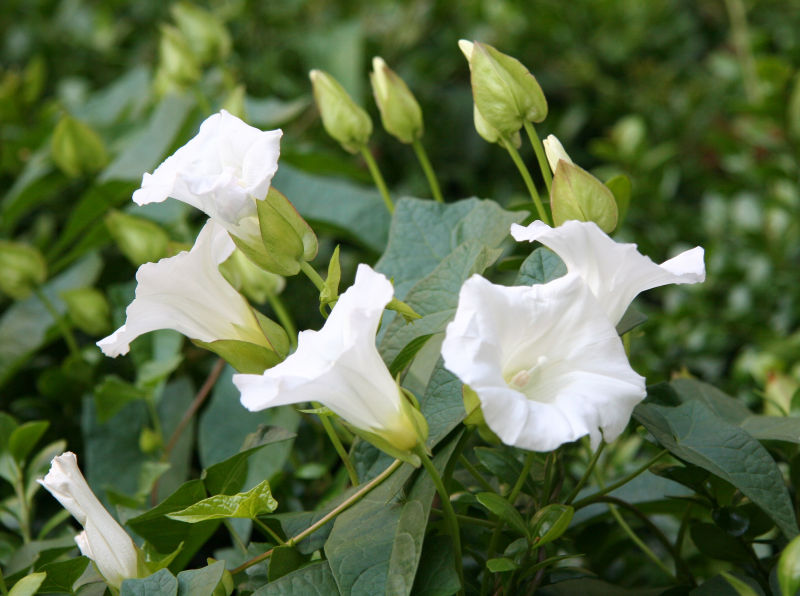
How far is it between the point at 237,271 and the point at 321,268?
437 millimetres

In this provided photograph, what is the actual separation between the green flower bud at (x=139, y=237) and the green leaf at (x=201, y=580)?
0.32m

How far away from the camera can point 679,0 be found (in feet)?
4.44

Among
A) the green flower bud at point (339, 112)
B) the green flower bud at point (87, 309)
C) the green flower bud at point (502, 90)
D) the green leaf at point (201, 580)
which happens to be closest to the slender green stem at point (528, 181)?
the green flower bud at point (502, 90)

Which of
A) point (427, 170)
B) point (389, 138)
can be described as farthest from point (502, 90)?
point (389, 138)

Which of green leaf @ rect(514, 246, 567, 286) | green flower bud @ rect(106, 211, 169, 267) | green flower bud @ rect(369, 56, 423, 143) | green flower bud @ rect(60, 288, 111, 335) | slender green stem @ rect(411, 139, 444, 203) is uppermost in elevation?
green flower bud @ rect(369, 56, 423, 143)

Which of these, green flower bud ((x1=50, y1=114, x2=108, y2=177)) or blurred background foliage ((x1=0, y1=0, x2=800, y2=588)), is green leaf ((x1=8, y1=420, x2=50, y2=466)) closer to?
blurred background foliage ((x1=0, y1=0, x2=800, y2=588))

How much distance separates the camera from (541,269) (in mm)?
380

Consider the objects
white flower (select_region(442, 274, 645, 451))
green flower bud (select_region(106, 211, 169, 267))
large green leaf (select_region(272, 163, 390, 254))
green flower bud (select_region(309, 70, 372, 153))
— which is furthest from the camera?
large green leaf (select_region(272, 163, 390, 254))

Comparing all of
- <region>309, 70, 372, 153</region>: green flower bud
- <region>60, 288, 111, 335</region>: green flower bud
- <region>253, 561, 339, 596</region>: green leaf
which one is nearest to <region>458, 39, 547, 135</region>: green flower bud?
<region>309, 70, 372, 153</region>: green flower bud

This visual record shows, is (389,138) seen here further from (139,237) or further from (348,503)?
(348,503)

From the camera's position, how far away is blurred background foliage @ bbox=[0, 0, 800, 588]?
70cm

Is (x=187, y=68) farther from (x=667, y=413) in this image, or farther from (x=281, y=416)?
(x=667, y=413)

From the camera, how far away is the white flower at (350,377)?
0.29 m

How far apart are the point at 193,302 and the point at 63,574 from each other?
5.3 inches
